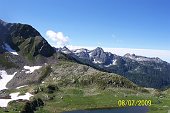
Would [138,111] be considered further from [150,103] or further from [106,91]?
[106,91]

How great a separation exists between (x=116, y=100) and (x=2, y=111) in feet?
216
